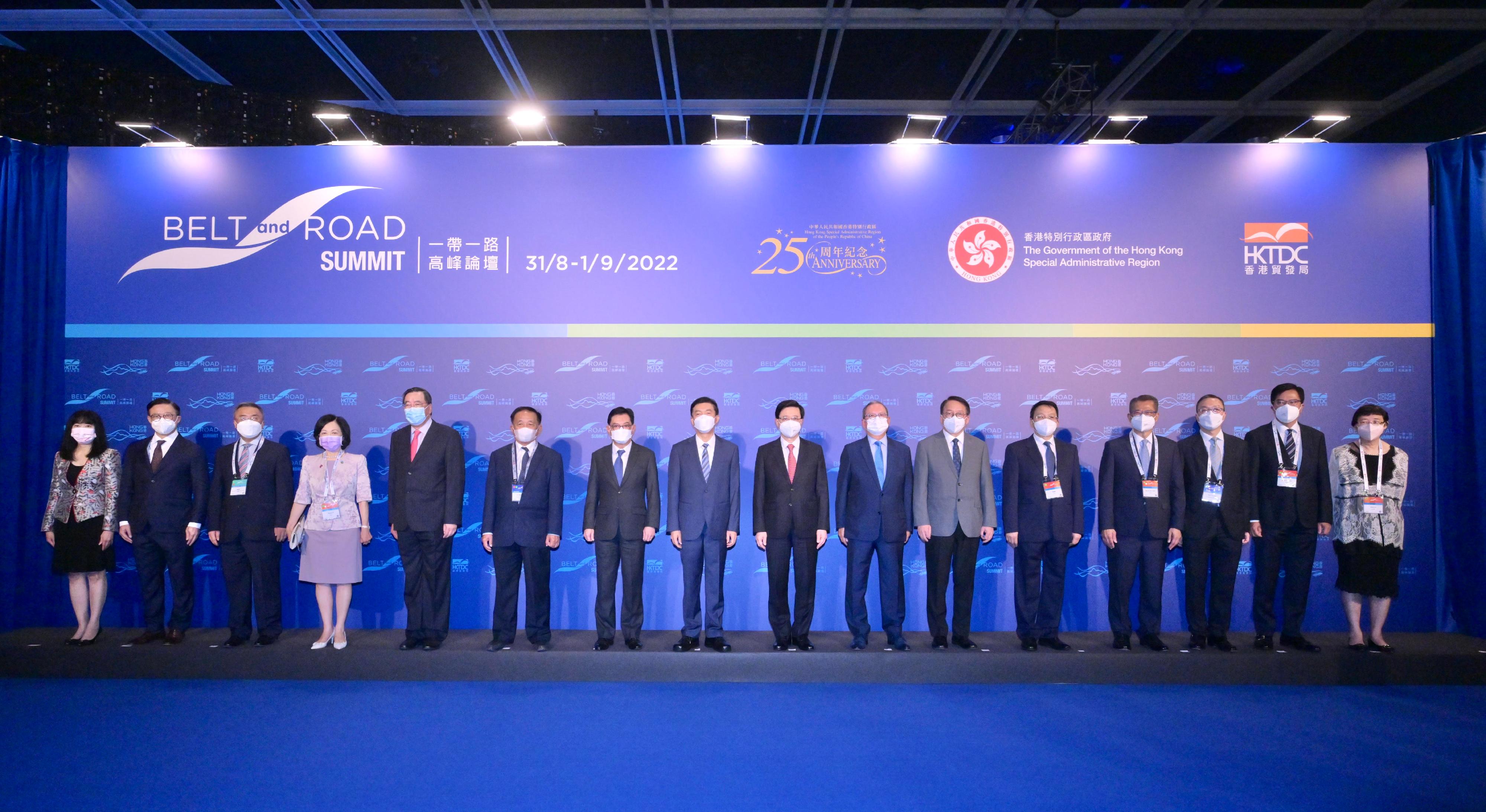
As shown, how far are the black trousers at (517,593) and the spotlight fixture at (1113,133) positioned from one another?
18.3 feet

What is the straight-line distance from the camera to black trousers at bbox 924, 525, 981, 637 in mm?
4957

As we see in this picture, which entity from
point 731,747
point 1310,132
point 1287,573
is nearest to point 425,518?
point 731,747

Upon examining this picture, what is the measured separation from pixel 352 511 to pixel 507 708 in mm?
1859

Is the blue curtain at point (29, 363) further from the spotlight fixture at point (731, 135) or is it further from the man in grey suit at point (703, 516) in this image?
A: the spotlight fixture at point (731, 135)

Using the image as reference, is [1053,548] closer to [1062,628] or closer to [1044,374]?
[1062,628]

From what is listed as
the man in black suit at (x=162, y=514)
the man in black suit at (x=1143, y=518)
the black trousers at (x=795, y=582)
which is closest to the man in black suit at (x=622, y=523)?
the black trousers at (x=795, y=582)

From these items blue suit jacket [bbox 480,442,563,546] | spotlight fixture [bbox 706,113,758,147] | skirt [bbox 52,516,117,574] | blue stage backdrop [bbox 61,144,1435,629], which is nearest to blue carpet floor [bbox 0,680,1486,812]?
skirt [bbox 52,516,117,574]

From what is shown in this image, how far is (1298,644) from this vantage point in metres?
5.00

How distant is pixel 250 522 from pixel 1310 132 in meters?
8.82

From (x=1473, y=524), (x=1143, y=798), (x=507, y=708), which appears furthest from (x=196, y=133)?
(x=1473, y=524)

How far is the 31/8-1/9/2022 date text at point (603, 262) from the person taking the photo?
19.4ft

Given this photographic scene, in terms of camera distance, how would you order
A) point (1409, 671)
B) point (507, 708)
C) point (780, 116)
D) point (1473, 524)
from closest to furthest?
Answer: point (507, 708) < point (1409, 671) < point (1473, 524) < point (780, 116)

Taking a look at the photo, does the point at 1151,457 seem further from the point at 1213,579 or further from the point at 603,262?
the point at 603,262

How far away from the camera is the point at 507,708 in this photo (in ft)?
13.9
